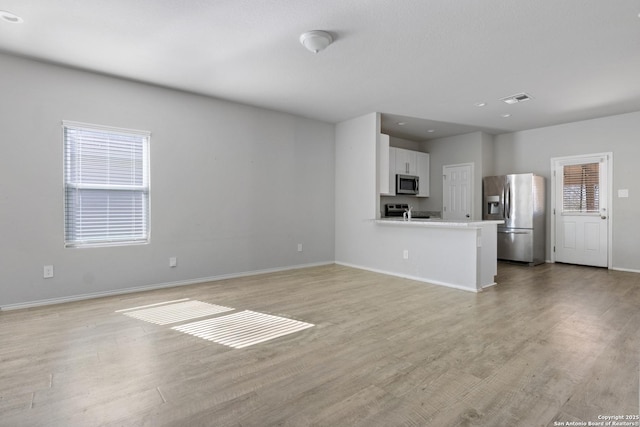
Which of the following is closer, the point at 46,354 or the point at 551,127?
the point at 46,354

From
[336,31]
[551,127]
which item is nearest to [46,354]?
[336,31]

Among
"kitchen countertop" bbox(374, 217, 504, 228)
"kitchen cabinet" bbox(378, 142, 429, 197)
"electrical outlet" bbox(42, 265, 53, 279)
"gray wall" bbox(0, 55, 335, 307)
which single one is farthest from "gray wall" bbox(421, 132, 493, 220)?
"electrical outlet" bbox(42, 265, 53, 279)

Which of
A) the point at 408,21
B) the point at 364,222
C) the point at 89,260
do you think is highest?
the point at 408,21

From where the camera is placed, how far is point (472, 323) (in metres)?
3.04

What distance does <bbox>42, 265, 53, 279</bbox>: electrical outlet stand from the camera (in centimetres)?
364

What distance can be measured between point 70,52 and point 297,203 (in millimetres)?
3531

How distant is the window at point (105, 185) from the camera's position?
381 cm

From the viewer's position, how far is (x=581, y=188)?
6004mm

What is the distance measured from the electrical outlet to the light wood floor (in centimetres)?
41

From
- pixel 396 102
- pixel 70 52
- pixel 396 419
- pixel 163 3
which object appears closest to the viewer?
pixel 396 419

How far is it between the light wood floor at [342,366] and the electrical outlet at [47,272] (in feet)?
1.33

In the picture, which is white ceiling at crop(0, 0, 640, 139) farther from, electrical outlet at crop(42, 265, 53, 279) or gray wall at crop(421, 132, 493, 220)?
electrical outlet at crop(42, 265, 53, 279)

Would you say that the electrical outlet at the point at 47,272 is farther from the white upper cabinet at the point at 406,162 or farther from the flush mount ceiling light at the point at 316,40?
the white upper cabinet at the point at 406,162

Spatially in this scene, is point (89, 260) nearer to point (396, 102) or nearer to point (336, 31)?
point (336, 31)
